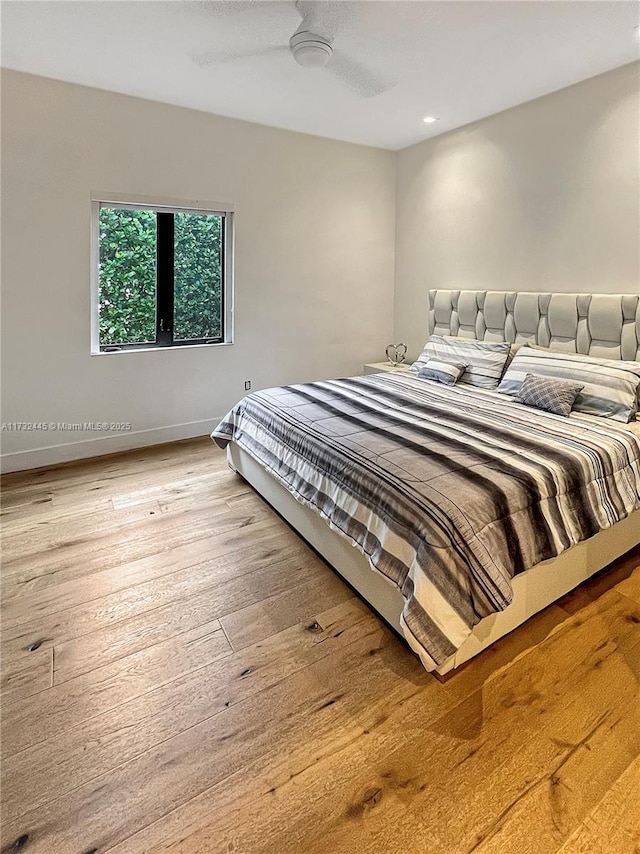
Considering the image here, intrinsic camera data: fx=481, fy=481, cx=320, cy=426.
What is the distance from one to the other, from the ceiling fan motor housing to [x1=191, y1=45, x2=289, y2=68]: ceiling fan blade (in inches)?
14.0

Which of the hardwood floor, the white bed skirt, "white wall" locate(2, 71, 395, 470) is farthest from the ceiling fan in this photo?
the hardwood floor

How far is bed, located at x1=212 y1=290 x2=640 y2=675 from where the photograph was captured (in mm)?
1698

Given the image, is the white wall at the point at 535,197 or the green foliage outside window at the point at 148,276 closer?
the white wall at the point at 535,197

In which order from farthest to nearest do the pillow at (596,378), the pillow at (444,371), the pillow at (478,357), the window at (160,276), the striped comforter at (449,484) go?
the window at (160,276) → the pillow at (444,371) → the pillow at (478,357) → the pillow at (596,378) → the striped comforter at (449,484)

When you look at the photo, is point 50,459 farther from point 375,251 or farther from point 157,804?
point 375,251

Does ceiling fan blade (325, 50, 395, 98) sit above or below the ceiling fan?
above

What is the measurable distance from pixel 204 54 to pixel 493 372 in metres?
2.79

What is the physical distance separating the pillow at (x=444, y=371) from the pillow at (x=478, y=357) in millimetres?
55

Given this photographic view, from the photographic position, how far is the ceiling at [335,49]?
244cm

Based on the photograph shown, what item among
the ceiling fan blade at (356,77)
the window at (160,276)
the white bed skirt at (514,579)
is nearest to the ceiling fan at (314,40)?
the ceiling fan blade at (356,77)

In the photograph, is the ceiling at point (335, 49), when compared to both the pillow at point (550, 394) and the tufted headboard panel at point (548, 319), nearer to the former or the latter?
the tufted headboard panel at point (548, 319)

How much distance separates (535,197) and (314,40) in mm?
2037

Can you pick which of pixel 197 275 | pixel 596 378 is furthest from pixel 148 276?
pixel 596 378

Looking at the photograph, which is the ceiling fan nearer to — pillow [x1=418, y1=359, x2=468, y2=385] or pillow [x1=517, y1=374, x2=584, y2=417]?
pillow [x1=418, y1=359, x2=468, y2=385]
